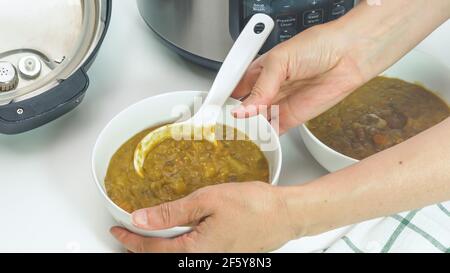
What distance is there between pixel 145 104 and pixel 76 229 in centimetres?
19

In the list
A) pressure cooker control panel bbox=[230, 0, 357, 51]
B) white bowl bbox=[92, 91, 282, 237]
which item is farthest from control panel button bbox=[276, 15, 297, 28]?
white bowl bbox=[92, 91, 282, 237]

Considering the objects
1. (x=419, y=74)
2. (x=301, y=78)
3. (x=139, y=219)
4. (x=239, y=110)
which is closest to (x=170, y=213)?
(x=139, y=219)

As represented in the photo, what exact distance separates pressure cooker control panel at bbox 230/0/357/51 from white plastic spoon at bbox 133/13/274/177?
2 cm

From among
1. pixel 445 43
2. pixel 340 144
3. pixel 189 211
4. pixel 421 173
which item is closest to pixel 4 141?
pixel 189 211

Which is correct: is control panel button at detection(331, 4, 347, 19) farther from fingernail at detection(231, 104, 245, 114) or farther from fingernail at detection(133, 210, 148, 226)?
fingernail at detection(133, 210, 148, 226)

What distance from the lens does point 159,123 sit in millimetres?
945

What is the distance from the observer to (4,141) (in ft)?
3.24

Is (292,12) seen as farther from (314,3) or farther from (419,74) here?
(419,74)

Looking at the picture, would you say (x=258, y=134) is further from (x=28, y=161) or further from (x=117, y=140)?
(x=28, y=161)

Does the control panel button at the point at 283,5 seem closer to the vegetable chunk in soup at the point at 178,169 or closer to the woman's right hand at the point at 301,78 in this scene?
the woman's right hand at the point at 301,78

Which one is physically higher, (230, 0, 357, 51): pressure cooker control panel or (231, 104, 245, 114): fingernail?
(230, 0, 357, 51): pressure cooker control panel

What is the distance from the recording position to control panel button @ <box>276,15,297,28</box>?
941 millimetres

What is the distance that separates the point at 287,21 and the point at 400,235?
328 mm
